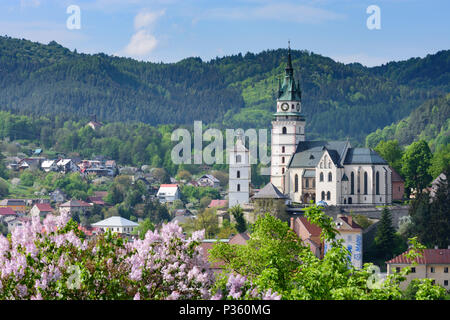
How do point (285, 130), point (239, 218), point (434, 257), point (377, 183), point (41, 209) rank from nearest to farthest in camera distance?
1. point (434, 257)
2. point (377, 183)
3. point (239, 218)
4. point (285, 130)
5. point (41, 209)

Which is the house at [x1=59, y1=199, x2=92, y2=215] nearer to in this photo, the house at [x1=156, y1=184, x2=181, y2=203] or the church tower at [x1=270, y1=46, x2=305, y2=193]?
the house at [x1=156, y1=184, x2=181, y2=203]

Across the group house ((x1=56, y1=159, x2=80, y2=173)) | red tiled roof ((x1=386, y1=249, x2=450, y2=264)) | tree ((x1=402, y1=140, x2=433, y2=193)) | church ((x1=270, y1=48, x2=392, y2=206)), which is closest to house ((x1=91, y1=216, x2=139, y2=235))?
church ((x1=270, y1=48, x2=392, y2=206))

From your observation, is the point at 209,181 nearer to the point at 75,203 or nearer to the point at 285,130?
the point at 75,203

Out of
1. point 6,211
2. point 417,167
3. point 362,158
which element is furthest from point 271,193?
point 6,211

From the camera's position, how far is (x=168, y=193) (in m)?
134

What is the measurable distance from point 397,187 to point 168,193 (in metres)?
61.9

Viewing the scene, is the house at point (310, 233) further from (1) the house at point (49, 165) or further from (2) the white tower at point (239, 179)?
(1) the house at point (49, 165)

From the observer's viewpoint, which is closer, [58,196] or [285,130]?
[285,130]

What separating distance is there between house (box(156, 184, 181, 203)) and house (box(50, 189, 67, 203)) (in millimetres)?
11937

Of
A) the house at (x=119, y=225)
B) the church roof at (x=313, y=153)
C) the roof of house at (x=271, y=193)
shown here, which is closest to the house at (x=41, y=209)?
the house at (x=119, y=225)

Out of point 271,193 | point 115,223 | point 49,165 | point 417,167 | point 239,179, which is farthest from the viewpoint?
point 49,165

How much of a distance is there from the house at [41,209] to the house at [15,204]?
1743mm

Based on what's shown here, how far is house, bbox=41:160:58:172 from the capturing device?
147125mm
